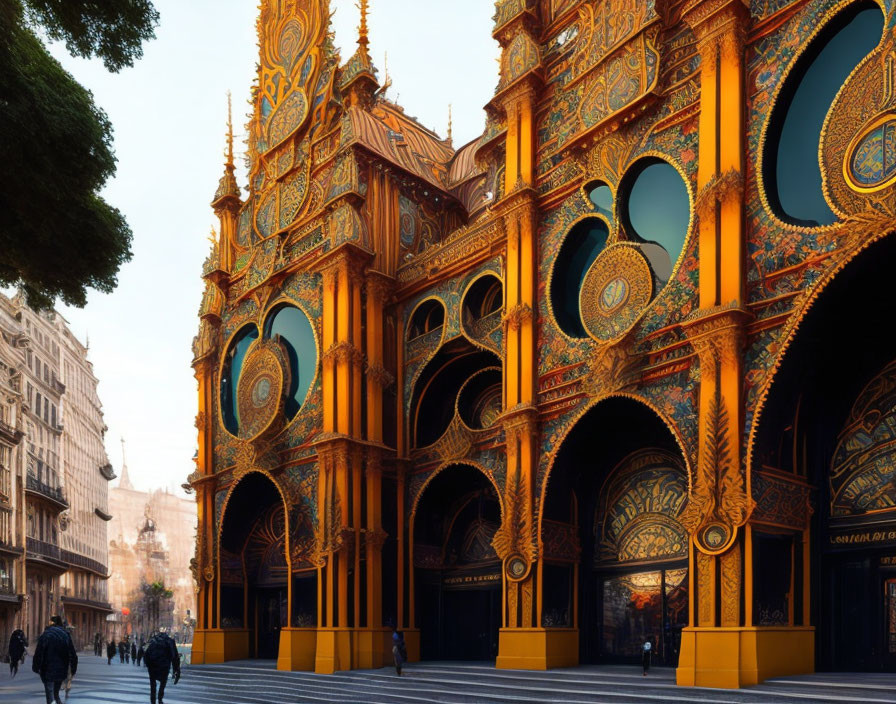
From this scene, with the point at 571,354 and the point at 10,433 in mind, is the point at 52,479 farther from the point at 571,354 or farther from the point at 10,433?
the point at 571,354

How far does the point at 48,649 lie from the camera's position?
1213 cm

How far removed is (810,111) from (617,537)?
9590 mm

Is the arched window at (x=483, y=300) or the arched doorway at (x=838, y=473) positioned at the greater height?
the arched window at (x=483, y=300)

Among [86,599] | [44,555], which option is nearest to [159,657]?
[44,555]

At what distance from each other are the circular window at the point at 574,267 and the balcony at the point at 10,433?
29924 mm

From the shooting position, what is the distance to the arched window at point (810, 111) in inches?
547

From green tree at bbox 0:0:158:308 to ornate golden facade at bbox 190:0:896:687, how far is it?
967cm

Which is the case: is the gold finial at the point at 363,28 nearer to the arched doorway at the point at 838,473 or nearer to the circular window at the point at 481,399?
the circular window at the point at 481,399

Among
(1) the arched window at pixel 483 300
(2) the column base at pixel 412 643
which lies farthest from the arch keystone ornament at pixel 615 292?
(2) the column base at pixel 412 643

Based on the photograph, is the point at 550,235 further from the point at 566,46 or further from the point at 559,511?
the point at 559,511

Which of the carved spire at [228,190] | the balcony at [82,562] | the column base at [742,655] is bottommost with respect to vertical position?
the balcony at [82,562]

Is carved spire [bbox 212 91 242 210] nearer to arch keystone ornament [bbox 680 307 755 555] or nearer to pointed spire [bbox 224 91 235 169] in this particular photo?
pointed spire [bbox 224 91 235 169]

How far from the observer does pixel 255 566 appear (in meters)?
28.7

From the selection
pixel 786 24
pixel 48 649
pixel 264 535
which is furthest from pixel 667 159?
pixel 264 535
